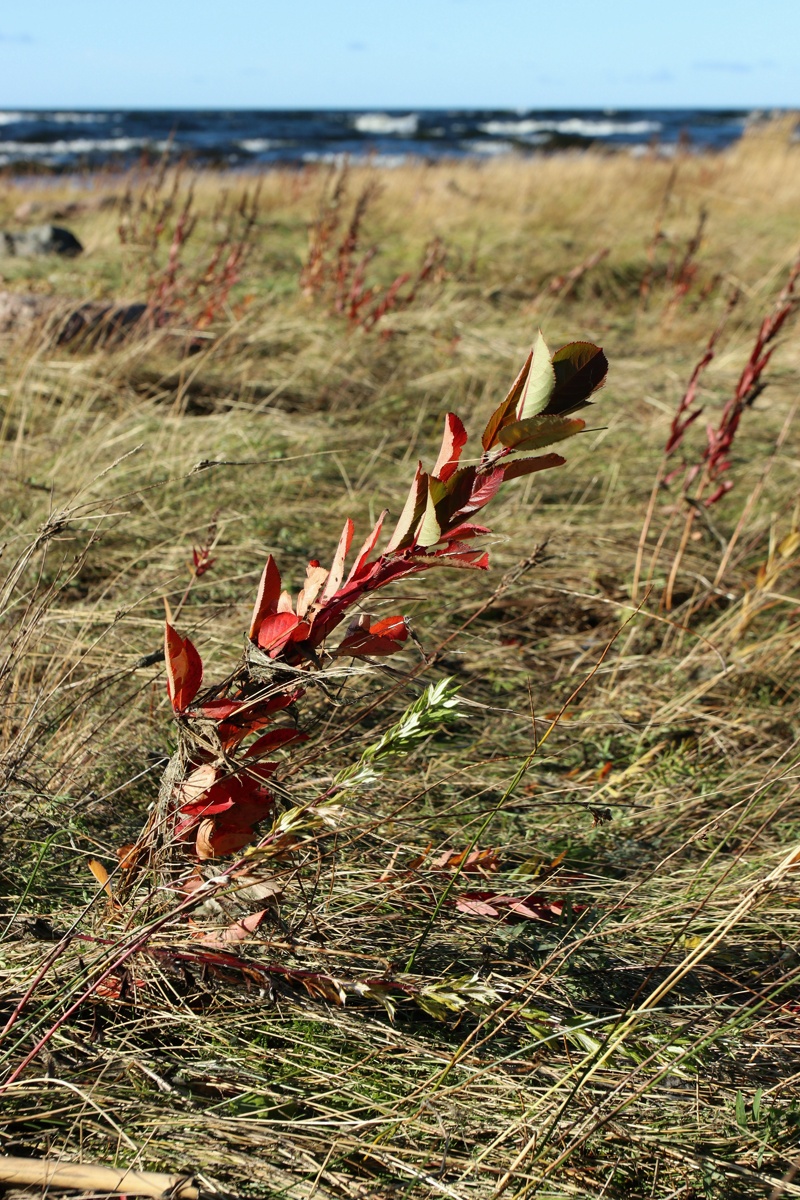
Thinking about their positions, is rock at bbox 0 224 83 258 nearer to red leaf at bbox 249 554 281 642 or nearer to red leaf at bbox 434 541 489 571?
red leaf at bbox 249 554 281 642

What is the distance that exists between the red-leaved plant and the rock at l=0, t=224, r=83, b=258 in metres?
5.70

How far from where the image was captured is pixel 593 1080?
103cm

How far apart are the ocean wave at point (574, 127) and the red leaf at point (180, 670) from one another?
128 ft

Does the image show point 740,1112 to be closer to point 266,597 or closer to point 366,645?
point 366,645

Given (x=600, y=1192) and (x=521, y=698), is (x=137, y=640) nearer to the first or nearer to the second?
(x=521, y=698)

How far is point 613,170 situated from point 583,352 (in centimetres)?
1031

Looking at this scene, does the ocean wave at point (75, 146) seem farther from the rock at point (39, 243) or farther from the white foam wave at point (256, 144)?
the rock at point (39, 243)

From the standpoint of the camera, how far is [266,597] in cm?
101

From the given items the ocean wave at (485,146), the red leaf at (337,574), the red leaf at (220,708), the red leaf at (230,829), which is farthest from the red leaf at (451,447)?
the ocean wave at (485,146)

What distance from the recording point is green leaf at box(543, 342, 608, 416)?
85 cm

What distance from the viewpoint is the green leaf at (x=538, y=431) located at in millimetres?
847

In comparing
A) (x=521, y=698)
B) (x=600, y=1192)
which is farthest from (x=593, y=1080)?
(x=521, y=698)

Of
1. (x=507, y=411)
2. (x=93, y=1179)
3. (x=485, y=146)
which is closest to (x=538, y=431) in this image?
(x=507, y=411)

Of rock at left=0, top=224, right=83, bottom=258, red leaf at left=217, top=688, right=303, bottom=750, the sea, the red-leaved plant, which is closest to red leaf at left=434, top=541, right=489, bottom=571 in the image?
the red-leaved plant
